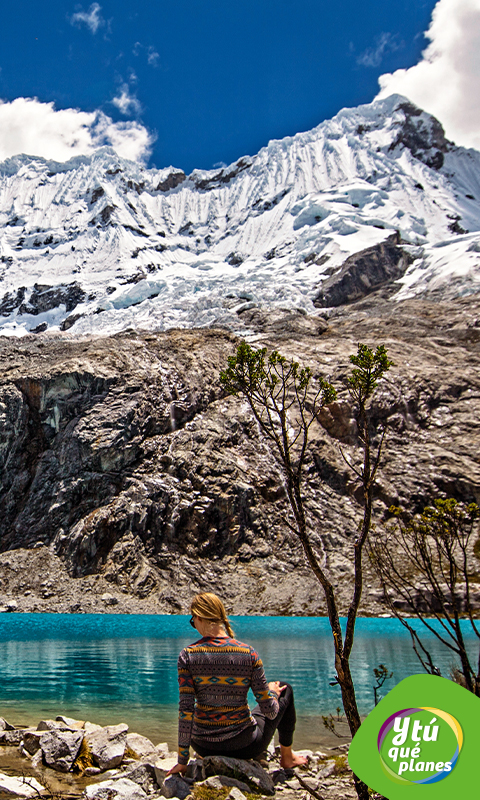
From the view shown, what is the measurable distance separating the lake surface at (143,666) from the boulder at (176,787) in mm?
5972

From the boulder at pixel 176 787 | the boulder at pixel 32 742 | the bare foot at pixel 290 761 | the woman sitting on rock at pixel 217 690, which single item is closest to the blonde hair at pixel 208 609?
the woman sitting on rock at pixel 217 690

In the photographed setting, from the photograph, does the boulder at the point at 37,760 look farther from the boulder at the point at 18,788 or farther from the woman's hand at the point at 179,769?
the woman's hand at the point at 179,769

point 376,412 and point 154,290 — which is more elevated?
point 154,290

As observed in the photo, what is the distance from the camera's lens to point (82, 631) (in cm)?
4184

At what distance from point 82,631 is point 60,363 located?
174ft

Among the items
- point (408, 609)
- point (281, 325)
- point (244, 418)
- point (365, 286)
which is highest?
point (365, 286)

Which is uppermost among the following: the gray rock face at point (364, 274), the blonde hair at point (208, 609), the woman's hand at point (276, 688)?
the gray rock face at point (364, 274)

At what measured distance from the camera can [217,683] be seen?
5.94 metres

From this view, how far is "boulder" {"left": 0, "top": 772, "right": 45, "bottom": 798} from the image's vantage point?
623 centimetres

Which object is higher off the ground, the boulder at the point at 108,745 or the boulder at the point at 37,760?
the boulder at the point at 37,760

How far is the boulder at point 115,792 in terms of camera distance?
622cm

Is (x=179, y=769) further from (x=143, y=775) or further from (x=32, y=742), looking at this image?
(x=32, y=742)

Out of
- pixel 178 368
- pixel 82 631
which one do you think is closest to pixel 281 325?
pixel 178 368

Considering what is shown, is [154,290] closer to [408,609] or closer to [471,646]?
[408,609]
